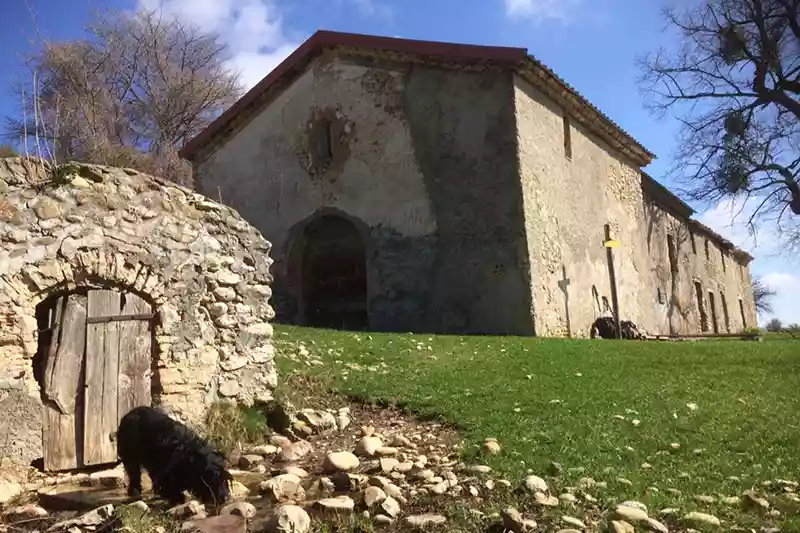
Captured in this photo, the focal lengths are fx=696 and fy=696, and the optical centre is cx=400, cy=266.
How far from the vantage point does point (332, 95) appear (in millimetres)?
15461

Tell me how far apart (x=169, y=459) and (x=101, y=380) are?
1530 mm

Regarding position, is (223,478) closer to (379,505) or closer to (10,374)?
(379,505)

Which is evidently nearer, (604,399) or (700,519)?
(700,519)

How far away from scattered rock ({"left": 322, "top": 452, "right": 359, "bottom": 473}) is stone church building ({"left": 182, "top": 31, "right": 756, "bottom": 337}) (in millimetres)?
8176

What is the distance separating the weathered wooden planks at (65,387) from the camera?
5.77 metres

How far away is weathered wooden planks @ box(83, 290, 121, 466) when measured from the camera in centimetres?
604

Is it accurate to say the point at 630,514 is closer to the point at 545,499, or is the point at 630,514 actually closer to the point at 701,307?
the point at 545,499

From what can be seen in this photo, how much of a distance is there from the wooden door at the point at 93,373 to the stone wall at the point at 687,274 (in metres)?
17.5

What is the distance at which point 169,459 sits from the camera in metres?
5.08

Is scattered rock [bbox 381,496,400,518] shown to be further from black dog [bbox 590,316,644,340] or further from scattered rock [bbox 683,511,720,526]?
black dog [bbox 590,316,644,340]

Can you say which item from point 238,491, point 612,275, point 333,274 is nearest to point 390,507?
point 238,491

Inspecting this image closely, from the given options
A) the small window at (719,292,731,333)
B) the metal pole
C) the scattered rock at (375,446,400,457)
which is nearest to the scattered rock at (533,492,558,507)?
the scattered rock at (375,446,400,457)

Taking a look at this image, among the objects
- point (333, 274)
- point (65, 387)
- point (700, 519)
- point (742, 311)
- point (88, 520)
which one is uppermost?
point (333, 274)

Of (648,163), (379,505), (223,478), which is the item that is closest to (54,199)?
(223,478)
